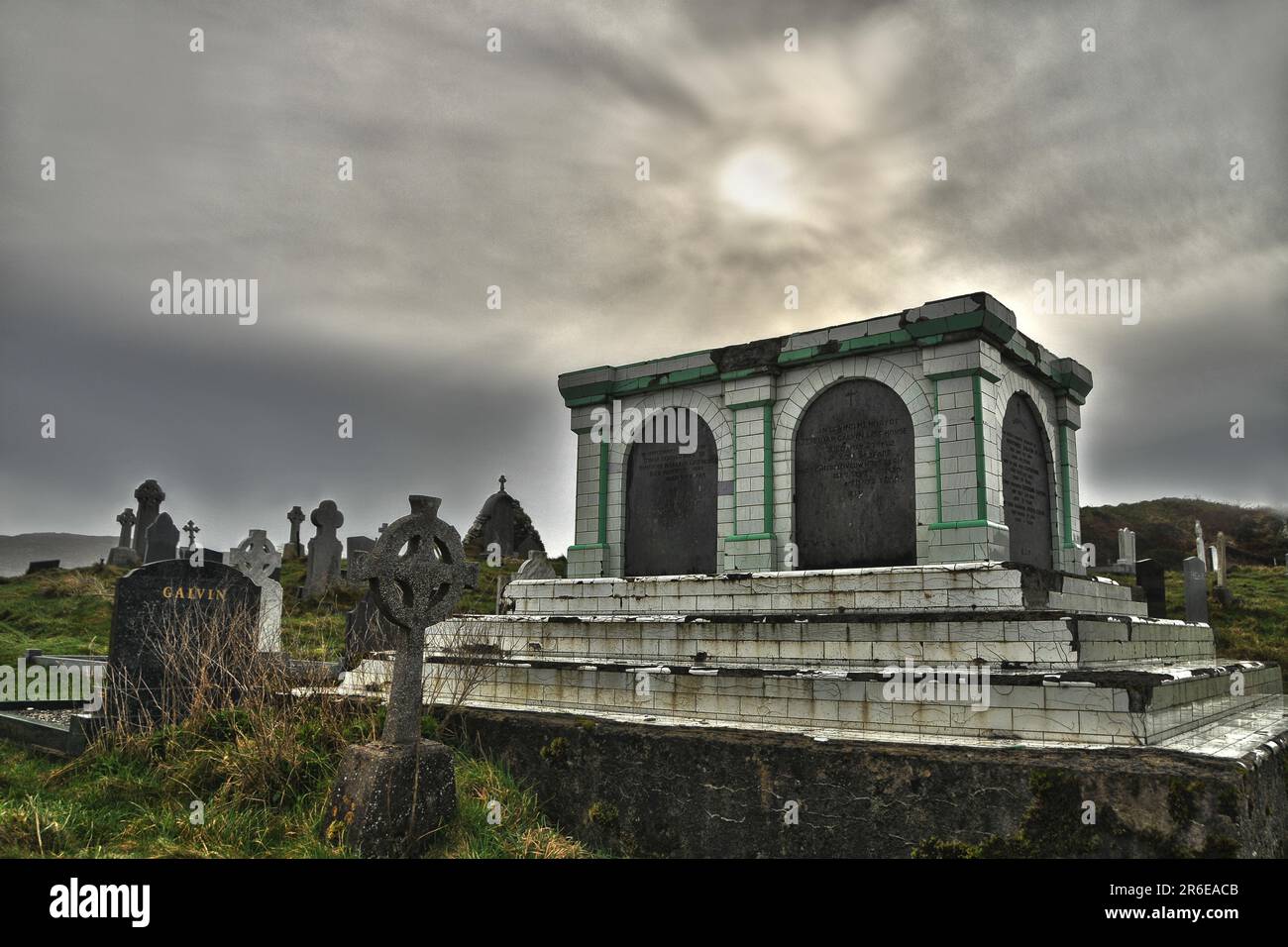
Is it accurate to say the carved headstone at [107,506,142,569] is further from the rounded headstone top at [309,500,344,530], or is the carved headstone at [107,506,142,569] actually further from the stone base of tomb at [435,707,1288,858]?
the stone base of tomb at [435,707,1288,858]

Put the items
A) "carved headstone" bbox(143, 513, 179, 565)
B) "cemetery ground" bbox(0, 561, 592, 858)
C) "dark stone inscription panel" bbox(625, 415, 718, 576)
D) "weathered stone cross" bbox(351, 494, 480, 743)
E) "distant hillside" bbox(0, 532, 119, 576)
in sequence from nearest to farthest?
"cemetery ground" bbox(0, 561, 592, 858) < "weathered stone cross" bbox(351, 494, 480, 743) < "dark stone inscription panel" bbox(625, 415, 718, 576) < "carved headstone" bbox(143, 513, 179, 565) < "distant hillside" bbox(0, 532, 119, 576)

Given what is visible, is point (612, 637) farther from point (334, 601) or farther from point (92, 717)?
point (334, 601)

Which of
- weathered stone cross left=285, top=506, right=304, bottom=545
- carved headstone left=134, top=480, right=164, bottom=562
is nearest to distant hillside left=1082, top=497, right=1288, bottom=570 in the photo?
weathered stone cross left=285, top=506, right=304, bottom=545

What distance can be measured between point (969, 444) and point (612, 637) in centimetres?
438

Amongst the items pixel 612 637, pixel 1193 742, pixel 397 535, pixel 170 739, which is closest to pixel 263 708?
pixel 170 739

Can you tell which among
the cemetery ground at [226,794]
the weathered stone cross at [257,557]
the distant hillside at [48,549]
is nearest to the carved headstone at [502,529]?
the weathered stone cross at [257,557]

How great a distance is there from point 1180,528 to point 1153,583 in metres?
24.0

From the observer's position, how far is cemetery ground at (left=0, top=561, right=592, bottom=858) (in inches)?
212

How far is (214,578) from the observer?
360 inches

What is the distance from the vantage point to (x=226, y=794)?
5984 mm

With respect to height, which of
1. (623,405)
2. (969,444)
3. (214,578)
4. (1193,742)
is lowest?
(1193,742)

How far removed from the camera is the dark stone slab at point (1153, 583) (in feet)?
47.1

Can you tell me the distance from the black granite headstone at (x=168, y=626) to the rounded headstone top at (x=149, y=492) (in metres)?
23.4

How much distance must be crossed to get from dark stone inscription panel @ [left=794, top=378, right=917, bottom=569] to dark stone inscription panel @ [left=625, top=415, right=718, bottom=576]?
1.32 meters
